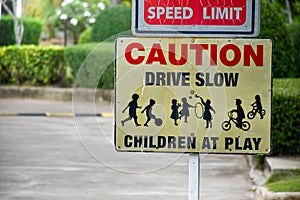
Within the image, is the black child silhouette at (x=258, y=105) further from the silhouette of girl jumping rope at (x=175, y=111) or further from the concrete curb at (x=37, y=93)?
the concrete curb at (x=37, y=93)

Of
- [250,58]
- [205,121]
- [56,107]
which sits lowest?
[56,107]

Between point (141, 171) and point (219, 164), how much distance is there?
1488 millimetres

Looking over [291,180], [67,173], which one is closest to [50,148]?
[67,173]

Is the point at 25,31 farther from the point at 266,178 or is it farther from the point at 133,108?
the point at 133,108

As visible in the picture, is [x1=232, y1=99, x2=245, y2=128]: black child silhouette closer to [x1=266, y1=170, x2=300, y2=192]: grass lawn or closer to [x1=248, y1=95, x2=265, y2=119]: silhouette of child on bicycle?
[x1=248, y1=95, x2=265, y2=119]: silhouette of child on bicycle

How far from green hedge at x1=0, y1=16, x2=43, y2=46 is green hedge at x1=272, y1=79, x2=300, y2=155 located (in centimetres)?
1540

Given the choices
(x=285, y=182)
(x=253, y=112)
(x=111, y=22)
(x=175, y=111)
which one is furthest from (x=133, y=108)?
(x=111, y=22)

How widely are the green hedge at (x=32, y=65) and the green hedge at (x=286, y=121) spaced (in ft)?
38.5

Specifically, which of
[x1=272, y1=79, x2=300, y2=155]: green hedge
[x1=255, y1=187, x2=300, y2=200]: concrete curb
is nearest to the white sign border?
[x1=255, y1=187, x2=300, y2=200]: concrete curb

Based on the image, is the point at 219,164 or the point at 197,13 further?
the point at 219,164

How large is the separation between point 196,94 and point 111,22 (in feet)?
54.4

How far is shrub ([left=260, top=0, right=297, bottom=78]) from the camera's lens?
13.5 metres

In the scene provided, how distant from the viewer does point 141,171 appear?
10305mm

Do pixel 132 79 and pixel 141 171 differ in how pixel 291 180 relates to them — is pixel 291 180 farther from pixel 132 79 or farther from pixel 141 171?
pixel 132 79
